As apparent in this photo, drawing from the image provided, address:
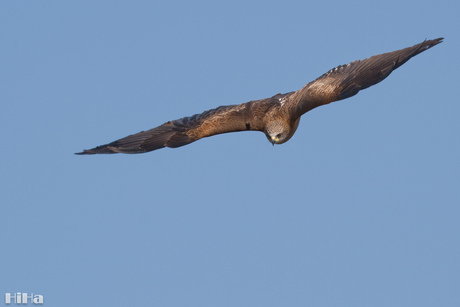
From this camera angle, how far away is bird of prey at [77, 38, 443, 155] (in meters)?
19.2

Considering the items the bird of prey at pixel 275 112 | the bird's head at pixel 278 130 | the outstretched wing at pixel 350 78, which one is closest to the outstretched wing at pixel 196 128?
the bird of prey at pixel 275 112

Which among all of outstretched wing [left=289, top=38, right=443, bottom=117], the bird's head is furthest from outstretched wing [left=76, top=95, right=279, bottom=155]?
outstretched wing [left=289, top=38, right=443, bottom=117]

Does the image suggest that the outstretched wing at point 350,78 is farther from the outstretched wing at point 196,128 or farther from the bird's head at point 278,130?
the outstretched wing at point 196,128

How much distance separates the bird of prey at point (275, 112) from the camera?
62.8 feet

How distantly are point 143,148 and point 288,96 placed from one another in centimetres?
388

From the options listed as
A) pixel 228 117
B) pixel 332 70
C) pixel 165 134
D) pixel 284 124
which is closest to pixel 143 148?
pixel 165 134

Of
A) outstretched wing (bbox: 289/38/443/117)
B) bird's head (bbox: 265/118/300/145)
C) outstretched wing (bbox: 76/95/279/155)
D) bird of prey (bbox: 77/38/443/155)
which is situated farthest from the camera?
outstretched wing (bbox: 76/95/279/155)

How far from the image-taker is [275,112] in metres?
20.4

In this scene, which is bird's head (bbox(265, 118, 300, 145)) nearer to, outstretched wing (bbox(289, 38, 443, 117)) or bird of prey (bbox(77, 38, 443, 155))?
bird of prey (bbox(77, 38, 443, 155))

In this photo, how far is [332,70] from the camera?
66.5 feet

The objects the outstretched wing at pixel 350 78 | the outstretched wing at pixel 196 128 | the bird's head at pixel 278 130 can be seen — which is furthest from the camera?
the outstretched wing at pixel 196 128

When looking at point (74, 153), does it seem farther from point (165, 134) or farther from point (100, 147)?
point (165, 134)

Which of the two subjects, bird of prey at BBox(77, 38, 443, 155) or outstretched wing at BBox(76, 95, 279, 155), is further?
outstretched wing at BBox(76, 95, 279, 155)

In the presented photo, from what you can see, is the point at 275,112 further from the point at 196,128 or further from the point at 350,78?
the point at 196,128
